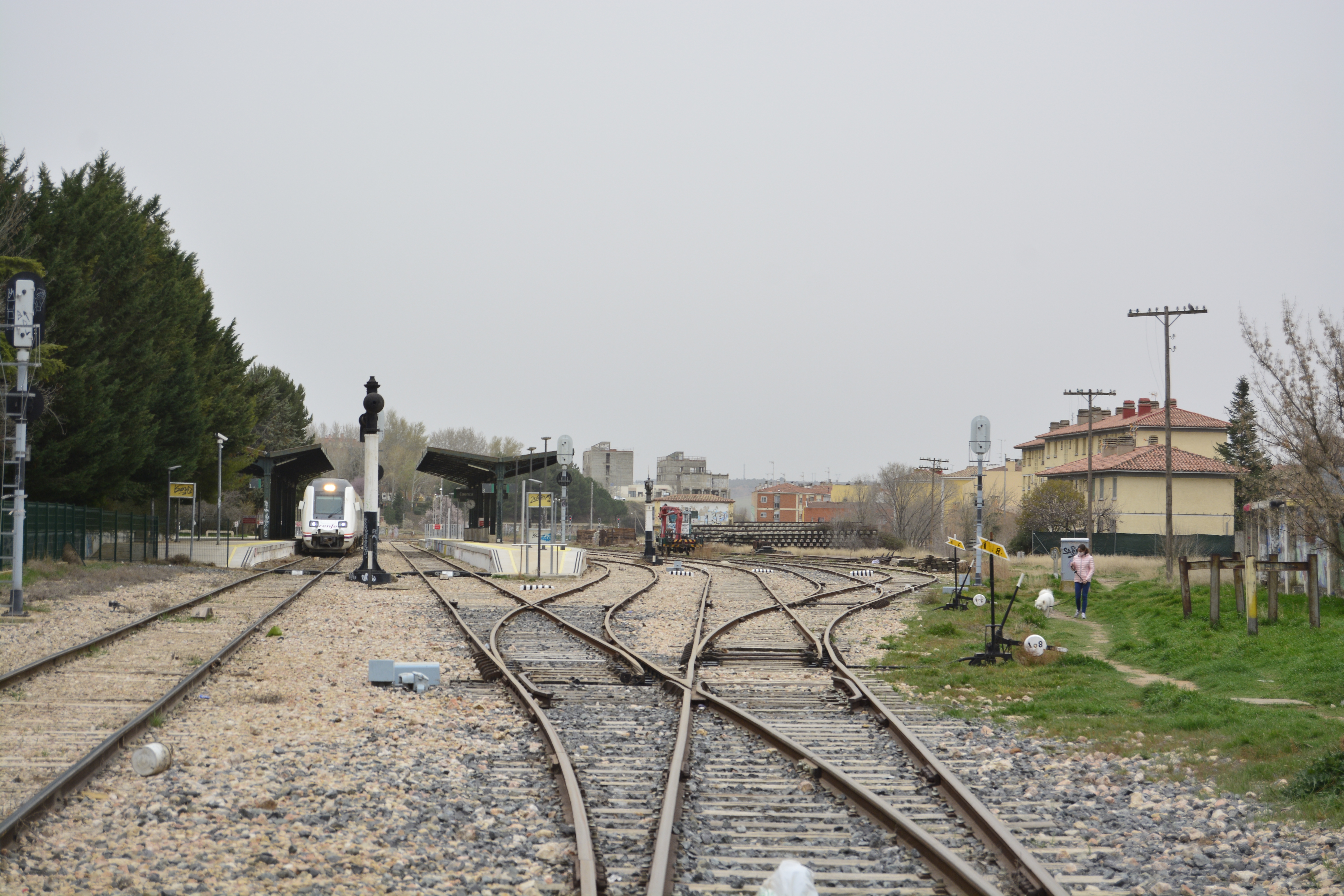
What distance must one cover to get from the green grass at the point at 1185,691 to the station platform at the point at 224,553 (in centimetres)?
2661

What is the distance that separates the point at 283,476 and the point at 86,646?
49.4 metres

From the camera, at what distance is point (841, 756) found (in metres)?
8.86

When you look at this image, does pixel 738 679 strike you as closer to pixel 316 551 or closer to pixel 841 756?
pixel 841 756

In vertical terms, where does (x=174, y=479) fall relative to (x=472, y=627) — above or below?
above

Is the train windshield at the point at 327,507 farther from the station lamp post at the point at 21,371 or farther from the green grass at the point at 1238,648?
the green grass at the point at 1238,648

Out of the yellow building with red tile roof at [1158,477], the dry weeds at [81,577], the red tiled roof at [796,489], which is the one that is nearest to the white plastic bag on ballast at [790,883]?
the dry weeds at [81,577]

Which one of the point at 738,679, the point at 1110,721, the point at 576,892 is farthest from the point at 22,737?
the point at 1110,721

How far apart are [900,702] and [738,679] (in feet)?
6.59

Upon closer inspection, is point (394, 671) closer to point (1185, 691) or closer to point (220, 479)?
point (1185, 691)

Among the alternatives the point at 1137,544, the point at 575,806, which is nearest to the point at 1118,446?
the point at 1137,544

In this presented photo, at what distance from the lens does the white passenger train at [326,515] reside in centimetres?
4906

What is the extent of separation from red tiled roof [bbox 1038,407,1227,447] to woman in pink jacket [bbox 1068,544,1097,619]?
63.3m

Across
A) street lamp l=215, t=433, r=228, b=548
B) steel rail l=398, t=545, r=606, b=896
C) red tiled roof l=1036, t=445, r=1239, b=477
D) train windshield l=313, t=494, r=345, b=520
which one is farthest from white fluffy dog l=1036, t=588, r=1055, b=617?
red tiled roof l=1036, t=445, r=1239, b=477

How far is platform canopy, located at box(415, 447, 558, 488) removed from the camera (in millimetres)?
43281
